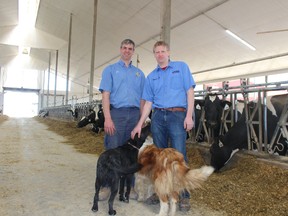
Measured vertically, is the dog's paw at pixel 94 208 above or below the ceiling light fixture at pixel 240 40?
below

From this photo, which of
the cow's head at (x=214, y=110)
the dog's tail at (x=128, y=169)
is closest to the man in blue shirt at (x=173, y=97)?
the dog's tail at (x=128, y=169)

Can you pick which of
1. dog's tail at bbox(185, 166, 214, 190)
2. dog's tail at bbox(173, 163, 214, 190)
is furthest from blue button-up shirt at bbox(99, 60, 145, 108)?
dog's tail at bbox(185, 166, 214, 190)

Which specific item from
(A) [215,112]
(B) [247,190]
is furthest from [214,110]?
(B) [247,190]

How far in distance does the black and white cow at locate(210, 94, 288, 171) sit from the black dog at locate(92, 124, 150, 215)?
2.06 m

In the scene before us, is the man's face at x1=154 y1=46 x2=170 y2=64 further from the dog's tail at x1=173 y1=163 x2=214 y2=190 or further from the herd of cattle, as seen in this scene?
the herd of cattle

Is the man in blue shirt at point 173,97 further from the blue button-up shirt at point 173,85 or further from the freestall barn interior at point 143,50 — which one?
the freestall barn interior at point 143,50

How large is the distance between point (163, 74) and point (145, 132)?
0.64 m

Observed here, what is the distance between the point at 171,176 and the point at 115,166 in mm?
532

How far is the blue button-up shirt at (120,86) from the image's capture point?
3.41 meters

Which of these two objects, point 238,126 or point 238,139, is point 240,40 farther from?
point 238,139

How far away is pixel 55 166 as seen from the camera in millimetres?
4957

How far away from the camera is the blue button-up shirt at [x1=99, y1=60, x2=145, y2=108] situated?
341 cm

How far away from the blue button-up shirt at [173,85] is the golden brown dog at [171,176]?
0.53 meters

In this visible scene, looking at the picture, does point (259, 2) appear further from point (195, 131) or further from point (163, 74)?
point (163, 74)
